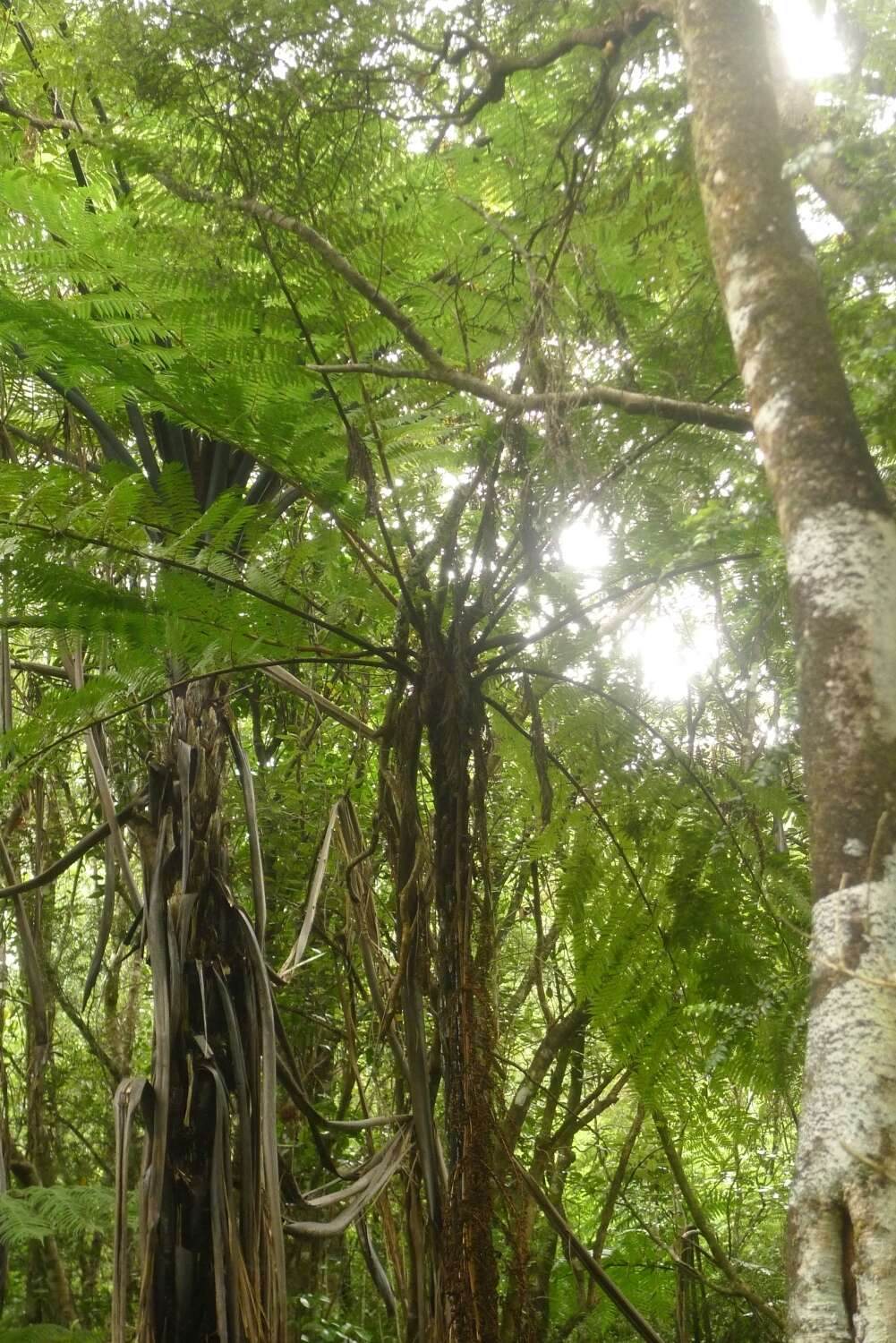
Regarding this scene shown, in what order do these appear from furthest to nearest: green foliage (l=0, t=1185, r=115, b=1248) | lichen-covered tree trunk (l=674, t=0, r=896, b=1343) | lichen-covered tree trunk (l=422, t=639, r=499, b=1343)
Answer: green foliage (l=0, t=1185, r=115, b=1248)
lichen-covered tree trunk (l=422, t=639, r=499, b=1343)
lichen-covered tree trunk (l=674, t=0, r=896, b=1343)

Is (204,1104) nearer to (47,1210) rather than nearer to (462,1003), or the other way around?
(462,1003)

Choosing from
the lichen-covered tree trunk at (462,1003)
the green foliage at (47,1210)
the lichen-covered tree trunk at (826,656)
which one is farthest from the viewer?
the green foliage at (47,1210)

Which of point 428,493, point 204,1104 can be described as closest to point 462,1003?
point 204,1104

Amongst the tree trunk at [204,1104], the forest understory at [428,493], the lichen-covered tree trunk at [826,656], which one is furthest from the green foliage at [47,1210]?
the lichen-covered tree trunk at [826,656]

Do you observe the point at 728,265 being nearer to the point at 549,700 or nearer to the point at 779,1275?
the point at 549,700

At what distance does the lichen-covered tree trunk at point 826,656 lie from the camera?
66 centimetres

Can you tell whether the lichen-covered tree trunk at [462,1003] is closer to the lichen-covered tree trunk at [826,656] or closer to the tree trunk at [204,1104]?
the tree trunk at [204,1104]

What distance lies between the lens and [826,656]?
2.75ft

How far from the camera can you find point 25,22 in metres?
2.17

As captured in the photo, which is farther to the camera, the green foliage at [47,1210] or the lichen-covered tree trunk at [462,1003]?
the green foliage at [47,1210]

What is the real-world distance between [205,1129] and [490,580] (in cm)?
97

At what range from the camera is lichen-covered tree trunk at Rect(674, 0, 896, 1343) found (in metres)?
0.66

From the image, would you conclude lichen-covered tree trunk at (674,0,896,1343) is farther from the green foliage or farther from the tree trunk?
the green foliage

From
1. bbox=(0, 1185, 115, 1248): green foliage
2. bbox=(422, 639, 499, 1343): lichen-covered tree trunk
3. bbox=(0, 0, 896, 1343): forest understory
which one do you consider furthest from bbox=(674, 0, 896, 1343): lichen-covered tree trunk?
bbox=(0, 1185, 115, 1248): green foliage
